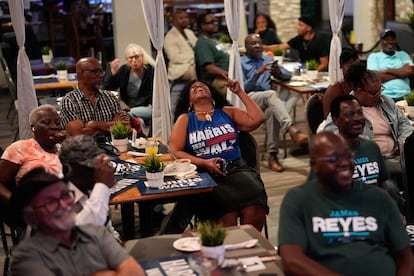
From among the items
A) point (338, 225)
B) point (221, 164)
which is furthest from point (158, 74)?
point (338, 225)

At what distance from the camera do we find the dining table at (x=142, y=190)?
3832 millimetres

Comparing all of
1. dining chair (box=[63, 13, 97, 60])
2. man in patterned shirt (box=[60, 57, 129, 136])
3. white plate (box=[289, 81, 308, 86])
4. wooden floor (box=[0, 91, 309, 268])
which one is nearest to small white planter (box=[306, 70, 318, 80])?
white plate (box=[289, 81, 308, 86])

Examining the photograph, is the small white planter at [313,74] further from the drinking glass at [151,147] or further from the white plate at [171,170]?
the white plate at [171,170]

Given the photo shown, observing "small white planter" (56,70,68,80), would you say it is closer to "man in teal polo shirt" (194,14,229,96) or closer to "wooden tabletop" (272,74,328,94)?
"man in teal polo shirt" (194,14,229,96)

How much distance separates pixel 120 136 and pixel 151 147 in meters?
0.24

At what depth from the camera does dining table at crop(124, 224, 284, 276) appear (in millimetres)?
2873

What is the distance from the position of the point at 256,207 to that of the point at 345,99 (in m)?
0.93

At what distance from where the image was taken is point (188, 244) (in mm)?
3115

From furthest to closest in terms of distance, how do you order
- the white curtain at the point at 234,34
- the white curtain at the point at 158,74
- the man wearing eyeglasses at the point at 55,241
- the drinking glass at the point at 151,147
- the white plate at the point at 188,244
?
1. the white curtain at the point at 234,34
2. the white curtain at the point at 158,74
3. the drinking glass at the point at 151,147
4. the white plate at the point at 188,244
5. the man wearing eyeglasses at the point at 55,241

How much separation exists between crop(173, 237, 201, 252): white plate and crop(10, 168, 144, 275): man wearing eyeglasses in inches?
13.8

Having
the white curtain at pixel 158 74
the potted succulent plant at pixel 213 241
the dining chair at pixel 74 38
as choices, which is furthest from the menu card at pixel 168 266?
the dining chair at pixel 74 38

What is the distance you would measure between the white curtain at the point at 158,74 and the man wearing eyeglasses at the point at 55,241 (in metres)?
3.60

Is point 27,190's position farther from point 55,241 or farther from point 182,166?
point 182,166

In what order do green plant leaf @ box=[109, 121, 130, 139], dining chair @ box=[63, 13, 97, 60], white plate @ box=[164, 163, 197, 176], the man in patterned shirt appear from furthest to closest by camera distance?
dining chair @ box=[63, 13, 97, 60]
the man in patterned shirt
green plant leaf @ box=[109, 121, 130, 139]
white plate @ box=[164, 163, 197, 176]
